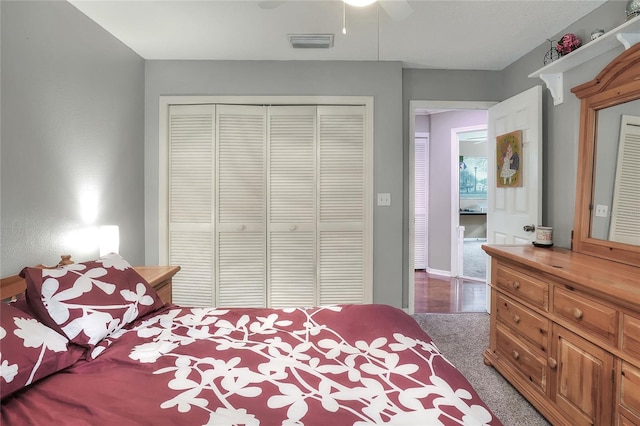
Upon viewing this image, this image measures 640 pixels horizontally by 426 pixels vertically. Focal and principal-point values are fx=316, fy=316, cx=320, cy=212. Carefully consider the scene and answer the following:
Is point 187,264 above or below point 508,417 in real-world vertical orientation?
above

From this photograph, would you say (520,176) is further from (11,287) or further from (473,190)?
(11,287)

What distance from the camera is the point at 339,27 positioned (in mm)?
2451

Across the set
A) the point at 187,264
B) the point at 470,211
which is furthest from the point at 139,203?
the point at 470,211

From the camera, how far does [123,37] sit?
2.60 metres

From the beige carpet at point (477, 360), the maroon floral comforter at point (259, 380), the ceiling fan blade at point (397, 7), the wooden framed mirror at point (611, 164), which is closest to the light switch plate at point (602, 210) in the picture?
the wooden framed mirror at point (611, 164)

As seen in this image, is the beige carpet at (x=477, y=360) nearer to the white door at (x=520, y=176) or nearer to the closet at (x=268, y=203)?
the closet at (x=268, y=203)

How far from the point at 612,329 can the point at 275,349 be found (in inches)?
57.4

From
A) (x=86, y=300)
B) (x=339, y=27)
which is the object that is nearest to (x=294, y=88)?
(x=339, y=27)

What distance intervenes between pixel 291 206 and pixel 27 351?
7.30 feet

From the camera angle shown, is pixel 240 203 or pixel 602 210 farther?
pixel 240 203

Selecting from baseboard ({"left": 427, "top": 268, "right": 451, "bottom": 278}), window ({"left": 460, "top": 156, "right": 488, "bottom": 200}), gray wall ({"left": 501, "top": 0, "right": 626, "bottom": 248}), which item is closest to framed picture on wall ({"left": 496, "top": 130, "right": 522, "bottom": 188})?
gray wall ({"left": 501, "top": 0, "right": 626, "bottom": 248})

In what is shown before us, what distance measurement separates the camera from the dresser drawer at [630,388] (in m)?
1.27

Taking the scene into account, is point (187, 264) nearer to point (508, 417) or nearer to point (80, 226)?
point (80, 226)

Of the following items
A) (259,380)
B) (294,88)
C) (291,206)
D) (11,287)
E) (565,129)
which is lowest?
(259,380)
